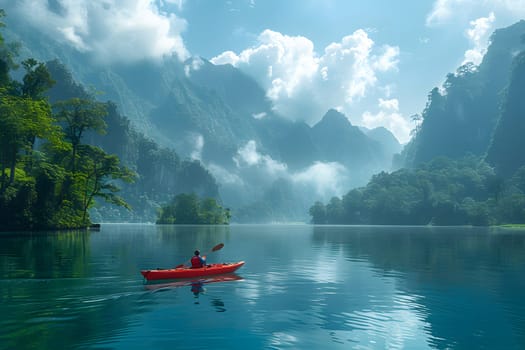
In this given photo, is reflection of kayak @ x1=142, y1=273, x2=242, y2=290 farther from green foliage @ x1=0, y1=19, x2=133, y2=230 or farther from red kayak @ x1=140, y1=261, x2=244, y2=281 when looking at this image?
green foliage @ x1=0, y1=19, x2=133, y2=230

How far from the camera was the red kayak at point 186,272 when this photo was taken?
2139 centimetres

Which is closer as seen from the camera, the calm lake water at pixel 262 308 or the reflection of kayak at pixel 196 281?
the calm lake water at pixel 262 308

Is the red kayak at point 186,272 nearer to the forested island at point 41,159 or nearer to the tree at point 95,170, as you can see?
the forested island at point 41,159

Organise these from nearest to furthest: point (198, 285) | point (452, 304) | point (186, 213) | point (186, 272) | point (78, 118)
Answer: point (452, 304) < point (198, 285) < point (186, 272) < point (78, 118) < point (186, 213)

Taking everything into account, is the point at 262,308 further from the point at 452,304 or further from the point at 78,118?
the point at 78,118

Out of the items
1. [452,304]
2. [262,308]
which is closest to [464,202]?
[452,304]

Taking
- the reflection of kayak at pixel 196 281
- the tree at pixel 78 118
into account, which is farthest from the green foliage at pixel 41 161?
the reflection of kayak at pixel 196 281

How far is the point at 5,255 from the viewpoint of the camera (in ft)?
106

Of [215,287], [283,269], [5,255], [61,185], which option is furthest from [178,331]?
[61,185]

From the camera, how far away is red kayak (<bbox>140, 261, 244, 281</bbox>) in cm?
2139

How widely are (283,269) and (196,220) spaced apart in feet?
478

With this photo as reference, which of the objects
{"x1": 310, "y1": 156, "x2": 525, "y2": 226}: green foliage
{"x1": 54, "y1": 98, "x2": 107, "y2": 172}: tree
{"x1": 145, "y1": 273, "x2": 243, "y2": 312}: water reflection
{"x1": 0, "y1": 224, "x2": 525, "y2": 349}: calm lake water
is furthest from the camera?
{"x1": 310, "y1": 156, "x2": 525, "y2": 226}: green foliage

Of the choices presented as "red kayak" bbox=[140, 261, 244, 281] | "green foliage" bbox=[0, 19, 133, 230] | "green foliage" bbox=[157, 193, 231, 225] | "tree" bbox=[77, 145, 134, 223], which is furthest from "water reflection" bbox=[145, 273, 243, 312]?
"green foliage" bbox=[157, 193, 231, 225]

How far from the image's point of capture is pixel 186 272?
23.1 m
